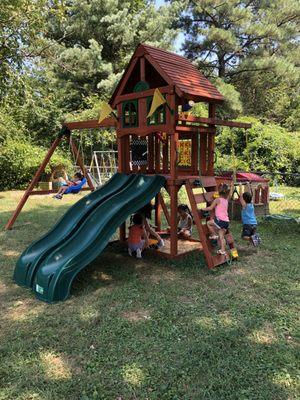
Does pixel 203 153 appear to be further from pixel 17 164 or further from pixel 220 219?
pixel 17 164

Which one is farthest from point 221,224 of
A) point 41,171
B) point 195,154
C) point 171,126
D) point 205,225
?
point 41,171

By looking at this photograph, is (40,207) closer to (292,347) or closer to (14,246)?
(14,246)

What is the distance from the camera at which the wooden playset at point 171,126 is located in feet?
18.5

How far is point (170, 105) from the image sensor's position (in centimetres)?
561

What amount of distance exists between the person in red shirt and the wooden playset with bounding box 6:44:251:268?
0.34 meters

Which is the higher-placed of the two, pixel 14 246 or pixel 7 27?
pixel 7 27

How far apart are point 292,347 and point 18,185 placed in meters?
15.3

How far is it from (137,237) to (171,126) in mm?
1869

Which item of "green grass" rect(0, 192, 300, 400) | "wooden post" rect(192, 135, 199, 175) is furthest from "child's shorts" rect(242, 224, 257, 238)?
"wooden post" rect(192, 135, 199, 175)

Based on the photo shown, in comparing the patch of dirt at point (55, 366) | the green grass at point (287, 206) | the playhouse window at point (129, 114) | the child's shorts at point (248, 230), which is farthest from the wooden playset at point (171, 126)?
the green grass at point (287, 206)

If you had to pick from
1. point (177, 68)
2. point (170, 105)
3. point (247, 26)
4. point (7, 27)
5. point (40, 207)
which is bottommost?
point (40, 207)

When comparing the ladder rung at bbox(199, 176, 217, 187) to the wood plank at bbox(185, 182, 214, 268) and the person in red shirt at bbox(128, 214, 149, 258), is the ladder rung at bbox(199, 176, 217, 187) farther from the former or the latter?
the person in red shirt at bbox(128, 214, 149, 258)

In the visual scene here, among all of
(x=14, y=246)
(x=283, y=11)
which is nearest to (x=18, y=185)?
(x=14, y=246)

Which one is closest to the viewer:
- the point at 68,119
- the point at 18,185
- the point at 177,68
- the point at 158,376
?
the point at 158,376
